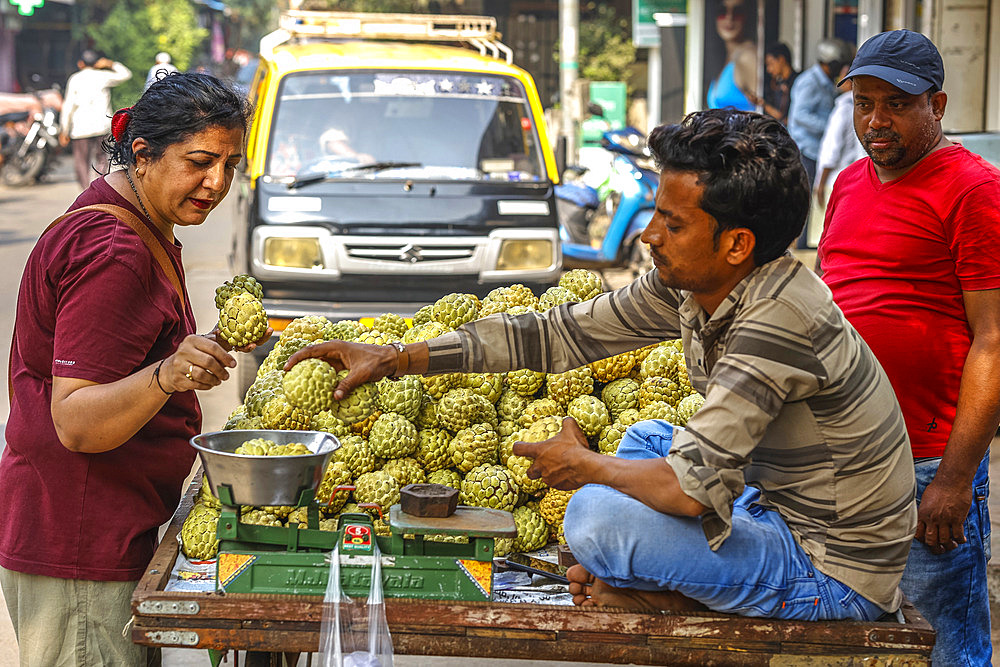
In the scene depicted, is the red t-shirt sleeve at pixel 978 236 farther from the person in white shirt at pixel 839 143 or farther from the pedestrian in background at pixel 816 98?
the pedestrian in background at pixel 816 98

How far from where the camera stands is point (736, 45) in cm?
1591

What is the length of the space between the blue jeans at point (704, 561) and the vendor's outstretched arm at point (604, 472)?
Answer: 55mm

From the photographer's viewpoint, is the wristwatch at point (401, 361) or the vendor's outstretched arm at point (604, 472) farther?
the wristwatch at point (401, 361)

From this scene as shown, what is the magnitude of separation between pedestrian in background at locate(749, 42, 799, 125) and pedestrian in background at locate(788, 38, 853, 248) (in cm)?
183

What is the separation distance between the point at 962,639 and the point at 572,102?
39.3 feet

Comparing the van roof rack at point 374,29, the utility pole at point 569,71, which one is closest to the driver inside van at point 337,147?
the van roof rack at point 374,29

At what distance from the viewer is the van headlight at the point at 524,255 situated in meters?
6.96

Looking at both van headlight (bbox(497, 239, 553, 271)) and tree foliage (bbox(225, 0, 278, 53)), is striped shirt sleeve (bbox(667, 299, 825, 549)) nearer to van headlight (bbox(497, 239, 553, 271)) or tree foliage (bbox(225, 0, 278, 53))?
van headlight (bbox(497, 239, 553, 271))

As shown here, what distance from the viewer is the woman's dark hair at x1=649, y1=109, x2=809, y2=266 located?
2.13m

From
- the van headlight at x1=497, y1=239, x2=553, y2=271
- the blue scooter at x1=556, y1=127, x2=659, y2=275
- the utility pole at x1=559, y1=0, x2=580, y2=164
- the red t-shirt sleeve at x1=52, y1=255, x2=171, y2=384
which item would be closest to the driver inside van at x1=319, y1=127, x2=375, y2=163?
the van headlight at x1=497, y1=239, x2=553, y2=271

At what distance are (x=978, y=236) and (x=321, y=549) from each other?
1883 millimetres

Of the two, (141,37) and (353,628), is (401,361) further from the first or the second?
(141,37)

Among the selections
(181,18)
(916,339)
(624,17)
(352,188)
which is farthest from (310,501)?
(181,18)

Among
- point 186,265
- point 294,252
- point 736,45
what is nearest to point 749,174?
point 294,252
